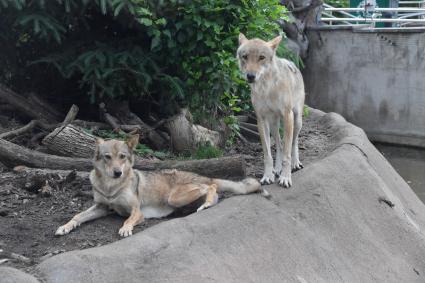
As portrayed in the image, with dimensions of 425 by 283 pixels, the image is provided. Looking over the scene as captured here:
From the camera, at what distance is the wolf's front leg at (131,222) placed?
6.44 meters

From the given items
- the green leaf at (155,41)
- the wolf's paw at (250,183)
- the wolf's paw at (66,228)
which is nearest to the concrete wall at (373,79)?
the green leaf at (155,41)

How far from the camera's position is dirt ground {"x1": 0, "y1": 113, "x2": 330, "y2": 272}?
5992 mm

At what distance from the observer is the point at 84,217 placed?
6738mm

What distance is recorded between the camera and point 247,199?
7.38 meters

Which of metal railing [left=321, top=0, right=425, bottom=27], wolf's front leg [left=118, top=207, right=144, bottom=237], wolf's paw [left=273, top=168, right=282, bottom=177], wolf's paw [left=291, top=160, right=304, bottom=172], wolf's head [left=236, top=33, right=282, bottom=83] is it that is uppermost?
wolf's head [left=236, top=33, right=282, bottom=83]

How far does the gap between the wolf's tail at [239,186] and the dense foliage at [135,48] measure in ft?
7.61

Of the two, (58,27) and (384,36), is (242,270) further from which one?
(384,36)

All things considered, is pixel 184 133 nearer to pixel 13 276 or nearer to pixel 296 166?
pixel 296 166

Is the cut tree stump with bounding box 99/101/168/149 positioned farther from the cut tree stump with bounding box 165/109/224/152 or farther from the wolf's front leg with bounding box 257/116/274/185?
the wolf's front leg with bounding box 257/116/274/185

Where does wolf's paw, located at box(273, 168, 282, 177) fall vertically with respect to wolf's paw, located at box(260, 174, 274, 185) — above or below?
below

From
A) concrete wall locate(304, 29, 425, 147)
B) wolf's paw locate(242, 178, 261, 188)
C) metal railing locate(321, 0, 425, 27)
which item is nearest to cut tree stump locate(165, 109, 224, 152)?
wolf's paw locate(242, 178, 261, 188)

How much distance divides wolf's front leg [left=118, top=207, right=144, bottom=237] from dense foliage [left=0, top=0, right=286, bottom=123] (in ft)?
9.07

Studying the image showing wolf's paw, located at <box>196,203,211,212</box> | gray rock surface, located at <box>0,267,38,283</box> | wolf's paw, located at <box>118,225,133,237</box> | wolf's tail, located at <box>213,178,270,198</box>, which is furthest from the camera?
wolf's tail, located at <box>213,178,270,198</box>

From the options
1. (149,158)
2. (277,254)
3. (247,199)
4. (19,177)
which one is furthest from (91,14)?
(277,254)
